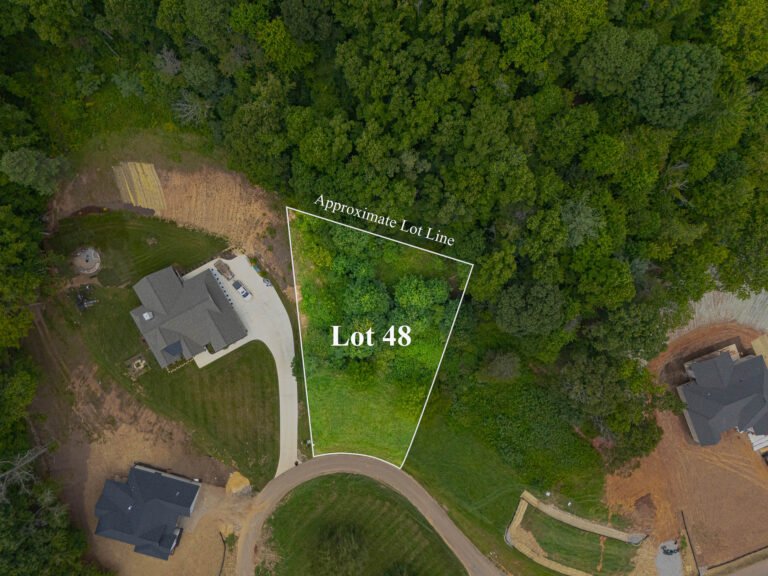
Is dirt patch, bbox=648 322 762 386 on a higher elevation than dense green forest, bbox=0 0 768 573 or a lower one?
lower

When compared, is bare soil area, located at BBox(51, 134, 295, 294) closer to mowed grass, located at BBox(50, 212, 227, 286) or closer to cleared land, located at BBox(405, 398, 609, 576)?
mowed grass, located at BBox(50, 212, 227, 286)

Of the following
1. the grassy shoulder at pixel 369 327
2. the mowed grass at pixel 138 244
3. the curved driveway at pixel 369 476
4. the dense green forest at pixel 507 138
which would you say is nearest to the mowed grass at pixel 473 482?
the curved driveway at pixel 369 476

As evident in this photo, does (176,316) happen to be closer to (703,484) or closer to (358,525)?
(358,525)

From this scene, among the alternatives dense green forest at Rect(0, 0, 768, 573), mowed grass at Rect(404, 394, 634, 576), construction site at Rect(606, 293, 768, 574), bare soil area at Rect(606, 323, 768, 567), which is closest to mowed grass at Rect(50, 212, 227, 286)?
dense green forest at Rect(0, 0, 768, 573)

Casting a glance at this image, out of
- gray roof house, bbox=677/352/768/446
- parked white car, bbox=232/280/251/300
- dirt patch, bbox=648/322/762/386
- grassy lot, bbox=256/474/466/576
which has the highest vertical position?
parked white car, bbox=232/280/251/300

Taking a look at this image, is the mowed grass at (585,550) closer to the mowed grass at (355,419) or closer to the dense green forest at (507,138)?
the dense green forest at (507,138)

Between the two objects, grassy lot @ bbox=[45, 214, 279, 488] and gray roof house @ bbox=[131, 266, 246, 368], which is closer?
gray roof house @ bbox=[131, 266, 246, 368]
